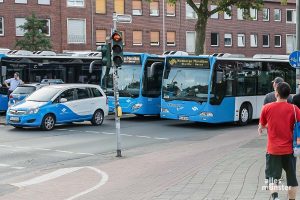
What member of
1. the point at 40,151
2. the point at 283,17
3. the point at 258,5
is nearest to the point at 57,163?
the point at 40,151

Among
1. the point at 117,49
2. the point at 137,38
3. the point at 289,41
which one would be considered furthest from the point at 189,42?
the point at 117,49

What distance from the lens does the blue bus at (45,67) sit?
28.0 metres

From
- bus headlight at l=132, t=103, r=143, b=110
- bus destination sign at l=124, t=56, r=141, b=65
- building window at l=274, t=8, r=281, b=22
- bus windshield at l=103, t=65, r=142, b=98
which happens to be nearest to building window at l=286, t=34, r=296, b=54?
building window at l=274, t=8, r=281, b=22

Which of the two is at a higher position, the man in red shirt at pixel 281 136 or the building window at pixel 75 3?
the building window at pixel 75 3

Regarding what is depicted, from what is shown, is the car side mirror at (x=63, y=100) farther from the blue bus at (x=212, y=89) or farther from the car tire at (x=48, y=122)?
the blue bus at (x=212, y=89)

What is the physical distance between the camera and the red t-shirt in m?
7.47

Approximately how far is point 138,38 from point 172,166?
49.2 metres

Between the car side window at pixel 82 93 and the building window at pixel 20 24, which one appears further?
the building window at pixel 20 24

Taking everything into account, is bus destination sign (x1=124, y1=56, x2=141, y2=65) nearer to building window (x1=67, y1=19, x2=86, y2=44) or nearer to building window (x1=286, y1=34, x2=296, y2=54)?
building window (x1=67, y1=19, x2=86, y2=44)

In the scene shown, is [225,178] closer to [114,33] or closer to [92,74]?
[114,33]

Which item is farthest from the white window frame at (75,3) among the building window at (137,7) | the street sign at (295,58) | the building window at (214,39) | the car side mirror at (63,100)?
the street sign at (295,58)

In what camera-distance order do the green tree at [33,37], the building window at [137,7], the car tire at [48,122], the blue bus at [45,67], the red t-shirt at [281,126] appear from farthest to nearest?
the building window at [137,7]
the green tree at [33,37]
the blue bus at [45,67]
the car tire at [48,122]
the red t-shirt at [281,126]

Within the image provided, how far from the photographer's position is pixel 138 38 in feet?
200

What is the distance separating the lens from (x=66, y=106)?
2145cm
